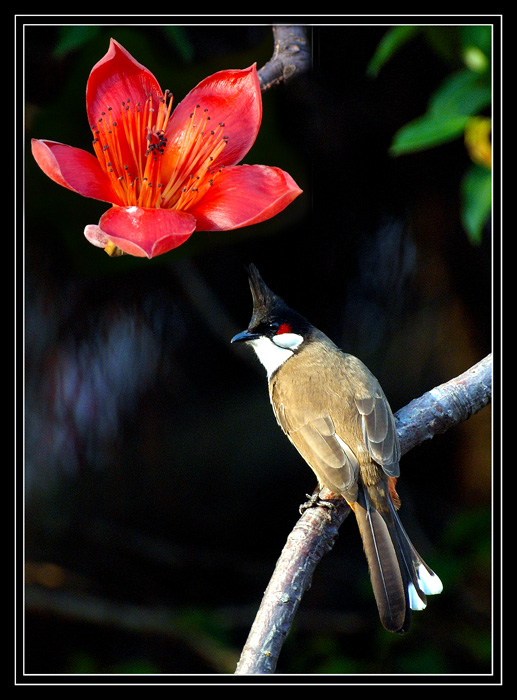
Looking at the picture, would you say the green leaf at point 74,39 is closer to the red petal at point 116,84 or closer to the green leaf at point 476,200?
the red petal at point 116,84

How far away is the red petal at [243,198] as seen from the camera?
1.06m

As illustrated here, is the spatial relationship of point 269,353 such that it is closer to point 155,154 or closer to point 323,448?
point 323,448

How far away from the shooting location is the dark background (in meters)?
1.43

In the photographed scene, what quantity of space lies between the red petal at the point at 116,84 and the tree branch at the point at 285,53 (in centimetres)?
35

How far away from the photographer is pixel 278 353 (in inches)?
67.1

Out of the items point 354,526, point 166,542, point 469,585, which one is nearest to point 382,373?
point 354,526

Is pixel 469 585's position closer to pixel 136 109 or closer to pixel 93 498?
pixel 93 498

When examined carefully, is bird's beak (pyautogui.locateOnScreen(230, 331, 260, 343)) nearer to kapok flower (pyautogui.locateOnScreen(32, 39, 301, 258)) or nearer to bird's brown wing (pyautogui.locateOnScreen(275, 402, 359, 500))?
bird's brown wing (pyautogui.locateOnScreen(275, 402, 359, 500))

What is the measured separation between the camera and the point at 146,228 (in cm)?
101

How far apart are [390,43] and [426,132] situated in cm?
20

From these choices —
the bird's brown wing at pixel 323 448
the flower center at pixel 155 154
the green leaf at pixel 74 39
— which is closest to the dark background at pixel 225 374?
the green leaf at pixel 74 39

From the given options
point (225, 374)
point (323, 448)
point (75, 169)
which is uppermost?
Result: point (75, 169)

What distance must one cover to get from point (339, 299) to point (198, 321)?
1.01ft

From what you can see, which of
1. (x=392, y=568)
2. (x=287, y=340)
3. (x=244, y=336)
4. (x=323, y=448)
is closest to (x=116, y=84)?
(x=244, y=336)
